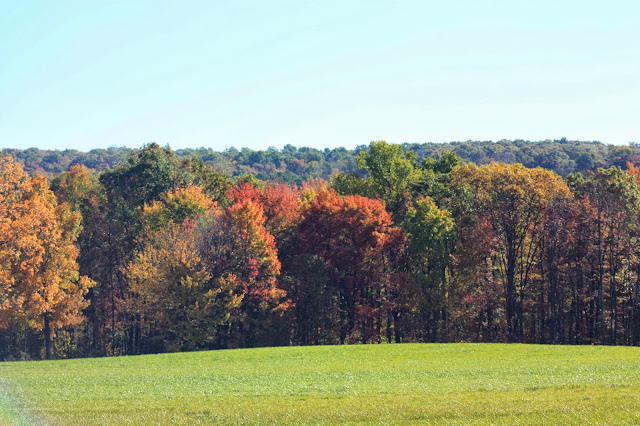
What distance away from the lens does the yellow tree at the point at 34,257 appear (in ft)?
141

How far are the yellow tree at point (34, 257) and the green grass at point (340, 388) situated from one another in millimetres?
8256

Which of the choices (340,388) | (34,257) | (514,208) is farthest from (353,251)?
(340,388)

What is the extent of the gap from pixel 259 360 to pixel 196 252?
17840mm

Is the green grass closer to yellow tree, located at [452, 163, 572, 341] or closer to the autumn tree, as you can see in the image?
yellow tree, located at [452, 163, 572, 341]

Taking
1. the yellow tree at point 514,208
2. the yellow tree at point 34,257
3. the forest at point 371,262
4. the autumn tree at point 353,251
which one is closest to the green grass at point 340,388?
the yellow tree at point 34,257

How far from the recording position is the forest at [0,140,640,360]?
5819 cm

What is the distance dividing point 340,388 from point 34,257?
108 ft

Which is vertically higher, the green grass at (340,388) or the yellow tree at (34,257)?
the yellow tree at (34,257)

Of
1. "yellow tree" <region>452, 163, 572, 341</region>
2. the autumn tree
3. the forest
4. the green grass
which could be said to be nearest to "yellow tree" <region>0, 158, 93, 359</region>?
the forest

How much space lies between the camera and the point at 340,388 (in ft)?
97.6

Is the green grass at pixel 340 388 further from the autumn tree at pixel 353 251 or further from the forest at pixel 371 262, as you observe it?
the autumn tree at pixel 353 251

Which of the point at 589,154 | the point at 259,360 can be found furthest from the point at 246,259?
the point at 589,154

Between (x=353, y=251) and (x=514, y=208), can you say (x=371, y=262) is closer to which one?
(x=353, y=251)

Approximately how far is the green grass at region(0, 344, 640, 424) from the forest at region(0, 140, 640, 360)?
44.0 ft
